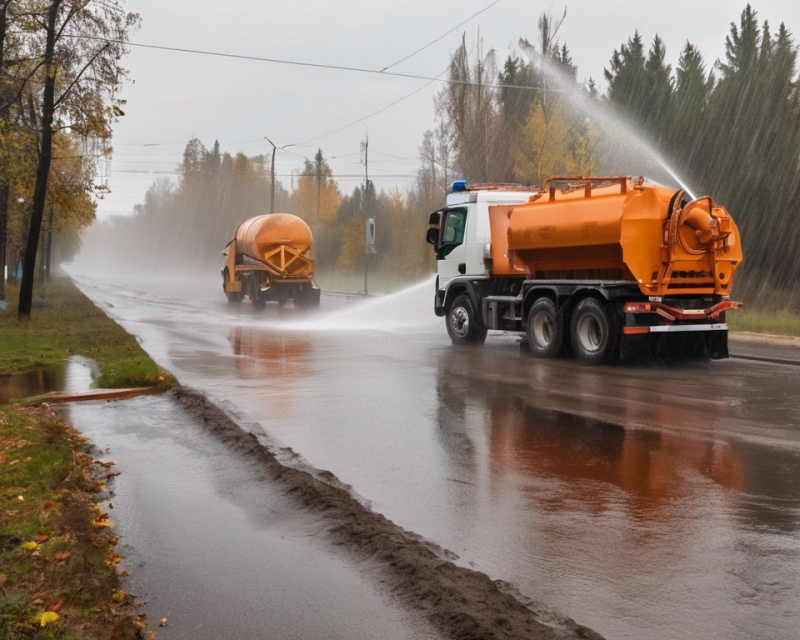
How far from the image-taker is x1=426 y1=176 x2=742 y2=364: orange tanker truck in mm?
14695

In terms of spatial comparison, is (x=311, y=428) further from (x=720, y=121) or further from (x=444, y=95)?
(x=444, y=95)

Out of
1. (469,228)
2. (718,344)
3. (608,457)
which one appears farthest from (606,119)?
(608,457)

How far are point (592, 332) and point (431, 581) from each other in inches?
459

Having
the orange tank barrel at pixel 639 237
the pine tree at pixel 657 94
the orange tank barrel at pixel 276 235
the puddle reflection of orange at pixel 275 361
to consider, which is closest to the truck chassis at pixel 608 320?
the orange tank barrel at pixel 639 237

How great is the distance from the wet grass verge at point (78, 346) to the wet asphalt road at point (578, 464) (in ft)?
2.45

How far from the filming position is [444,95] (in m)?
52.5

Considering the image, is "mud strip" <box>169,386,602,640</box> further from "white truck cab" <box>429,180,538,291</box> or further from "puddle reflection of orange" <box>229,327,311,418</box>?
"white truck cab" <box>429,180,538,291</box>

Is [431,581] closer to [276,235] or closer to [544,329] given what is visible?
[544,329]

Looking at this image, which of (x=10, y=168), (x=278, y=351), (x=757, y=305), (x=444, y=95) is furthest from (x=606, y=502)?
(x=444, y=95)

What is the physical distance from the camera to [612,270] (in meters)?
15.5

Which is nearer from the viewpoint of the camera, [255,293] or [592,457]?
[592,457]

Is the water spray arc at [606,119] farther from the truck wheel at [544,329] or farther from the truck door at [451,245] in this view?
the truck wheel at [544,329]

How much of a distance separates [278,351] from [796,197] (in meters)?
20.5

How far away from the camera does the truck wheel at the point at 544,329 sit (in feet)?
54.3
